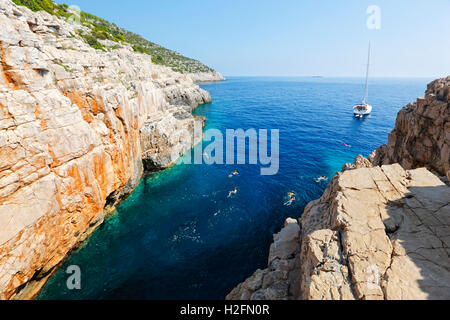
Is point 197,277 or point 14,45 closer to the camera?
point 14,45

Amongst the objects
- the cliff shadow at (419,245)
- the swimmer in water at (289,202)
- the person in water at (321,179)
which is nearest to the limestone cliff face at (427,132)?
the cliff shadow at (419,245)

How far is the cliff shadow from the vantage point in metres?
7.64

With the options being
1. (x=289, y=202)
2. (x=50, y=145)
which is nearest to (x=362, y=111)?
(x=289, y=202)

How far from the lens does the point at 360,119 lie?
205 ft

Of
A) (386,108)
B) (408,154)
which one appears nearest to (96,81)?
(408,154)

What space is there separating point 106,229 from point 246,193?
16936 mm

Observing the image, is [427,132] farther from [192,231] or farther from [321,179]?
[192,231]

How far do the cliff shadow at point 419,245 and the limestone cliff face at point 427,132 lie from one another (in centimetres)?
746

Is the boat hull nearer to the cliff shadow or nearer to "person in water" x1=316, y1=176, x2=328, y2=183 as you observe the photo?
"person in water" x1=316, y1=176, x2=328, y2=183

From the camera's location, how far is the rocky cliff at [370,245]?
8.00 metres

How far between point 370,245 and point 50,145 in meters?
21.0

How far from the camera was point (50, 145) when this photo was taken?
14.6 metres
